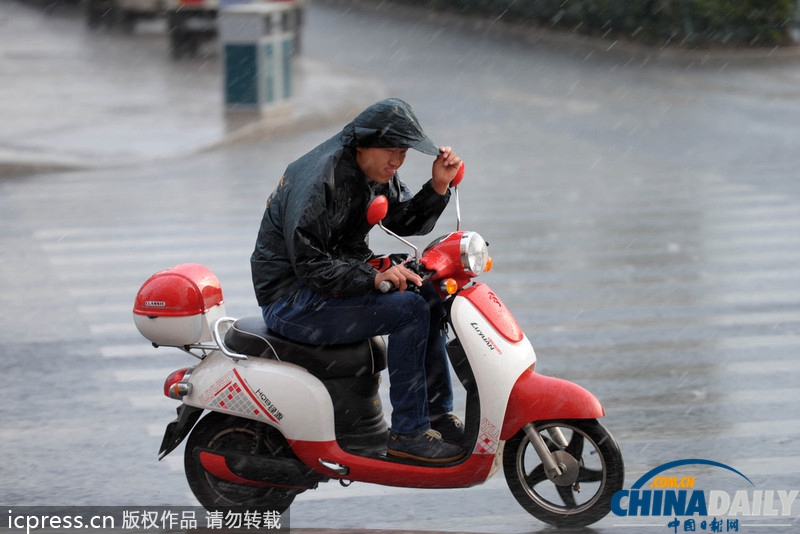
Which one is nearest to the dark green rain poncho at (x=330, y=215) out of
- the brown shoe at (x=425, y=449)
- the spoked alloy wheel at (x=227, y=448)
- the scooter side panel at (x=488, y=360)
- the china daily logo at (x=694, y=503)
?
the scooter side panel at (x=488, y=360)

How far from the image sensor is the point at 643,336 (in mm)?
7734

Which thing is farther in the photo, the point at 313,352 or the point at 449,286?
the point at 313,352

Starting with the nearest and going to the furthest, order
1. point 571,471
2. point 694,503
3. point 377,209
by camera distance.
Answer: point 377,209, point 571,471, point 694,503

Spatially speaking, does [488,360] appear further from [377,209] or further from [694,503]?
[694,503]

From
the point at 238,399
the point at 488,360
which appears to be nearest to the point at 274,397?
the point at 238,399

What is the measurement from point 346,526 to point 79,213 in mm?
7329

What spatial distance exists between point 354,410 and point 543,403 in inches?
30.4

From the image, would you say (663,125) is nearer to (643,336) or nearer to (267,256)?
(643,336)

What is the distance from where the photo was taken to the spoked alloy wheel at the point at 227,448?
4.95 m

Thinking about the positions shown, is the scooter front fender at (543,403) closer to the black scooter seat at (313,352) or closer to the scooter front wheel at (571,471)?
the scooter front wheel at (571,471)

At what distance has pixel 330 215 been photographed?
470cm

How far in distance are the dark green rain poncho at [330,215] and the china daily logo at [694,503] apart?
1.36 meters

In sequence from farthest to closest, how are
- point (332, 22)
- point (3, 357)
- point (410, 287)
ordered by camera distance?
point (332, 22) → point (3, 357) → point (410, 287)

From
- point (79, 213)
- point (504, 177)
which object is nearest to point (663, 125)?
point (504, 177)
